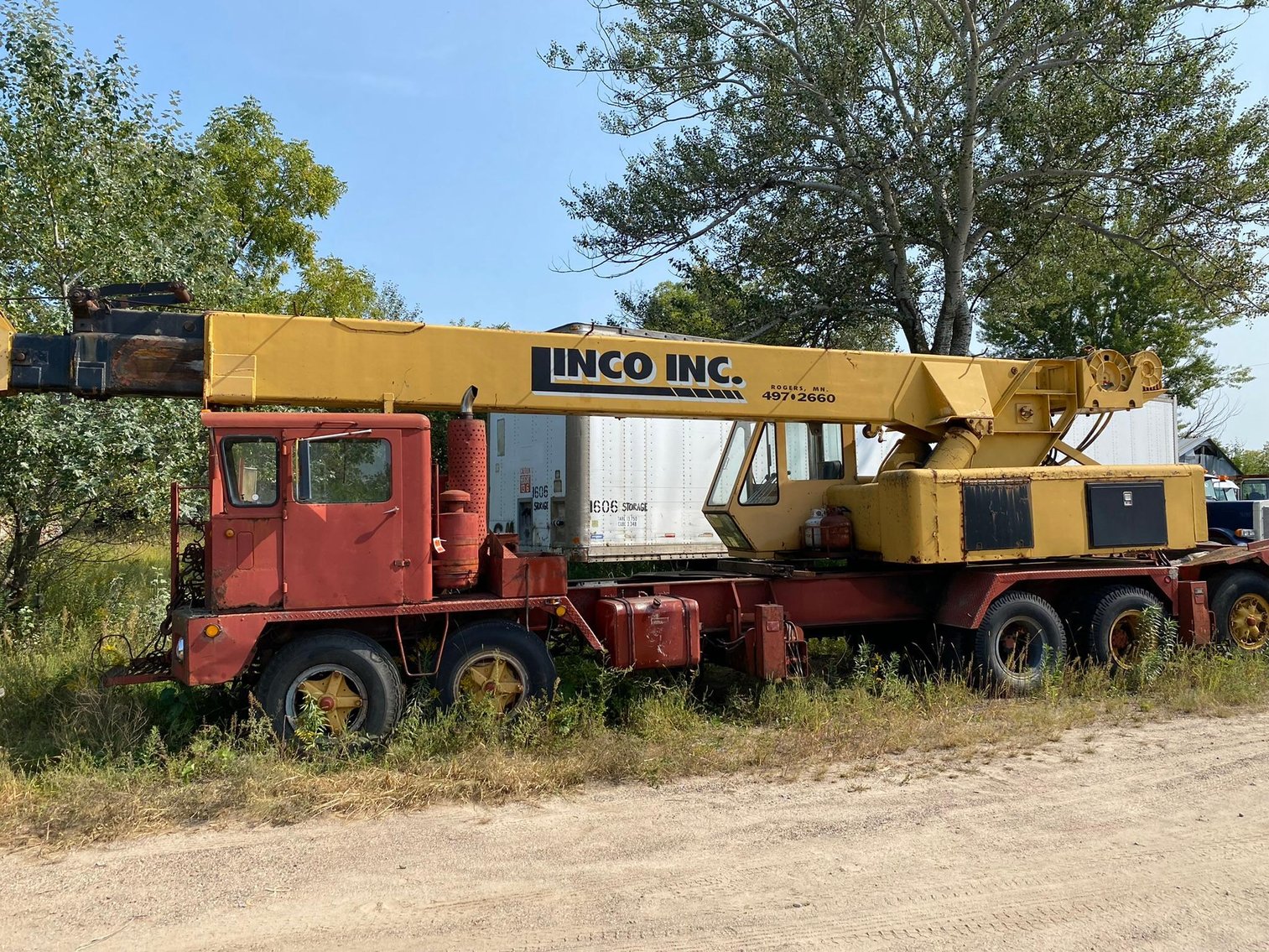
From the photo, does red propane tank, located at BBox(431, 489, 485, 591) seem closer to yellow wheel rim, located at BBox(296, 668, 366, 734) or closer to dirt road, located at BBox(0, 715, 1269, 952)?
yellow wheel rim, located at BBox(296, 668, 366, 734)

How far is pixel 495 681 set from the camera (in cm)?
736

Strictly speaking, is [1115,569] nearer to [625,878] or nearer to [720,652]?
[720,652]

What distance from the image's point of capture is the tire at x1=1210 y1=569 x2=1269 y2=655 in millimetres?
10219

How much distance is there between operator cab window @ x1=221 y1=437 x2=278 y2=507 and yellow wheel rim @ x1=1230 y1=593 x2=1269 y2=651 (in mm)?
9523

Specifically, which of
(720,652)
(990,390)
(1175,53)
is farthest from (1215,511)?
(720,652)

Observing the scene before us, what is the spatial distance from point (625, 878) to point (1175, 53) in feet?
55.7

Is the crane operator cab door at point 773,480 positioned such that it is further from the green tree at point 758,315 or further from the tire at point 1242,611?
the green tree at point 758,315

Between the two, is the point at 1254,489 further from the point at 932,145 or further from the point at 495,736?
the point at 495,736

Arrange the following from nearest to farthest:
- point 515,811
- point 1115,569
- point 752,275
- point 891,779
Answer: point 515,811 → point 891,779 → point 1115,569 → point 752,275

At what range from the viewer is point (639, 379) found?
26.7ft

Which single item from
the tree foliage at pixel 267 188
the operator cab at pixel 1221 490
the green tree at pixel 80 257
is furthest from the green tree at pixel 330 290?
the operator cab at pixel 1221 490

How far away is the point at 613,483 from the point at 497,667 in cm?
630

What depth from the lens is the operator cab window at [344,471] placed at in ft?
22.9

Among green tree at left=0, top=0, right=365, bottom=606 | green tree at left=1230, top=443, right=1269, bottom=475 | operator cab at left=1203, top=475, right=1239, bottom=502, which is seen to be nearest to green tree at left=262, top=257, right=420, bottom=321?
green tree at left=0, top=0, right=365, bottom=606
